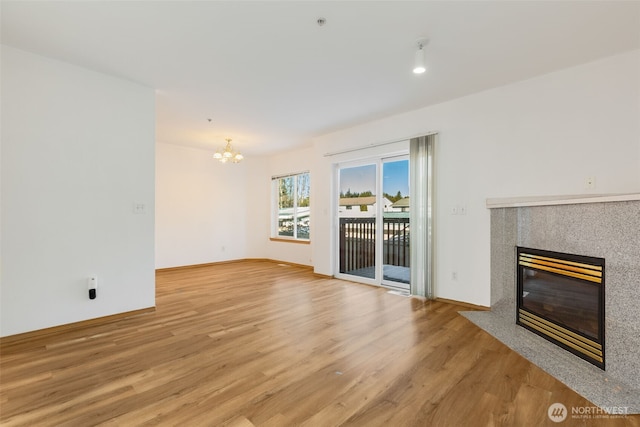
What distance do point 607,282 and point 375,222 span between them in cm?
295

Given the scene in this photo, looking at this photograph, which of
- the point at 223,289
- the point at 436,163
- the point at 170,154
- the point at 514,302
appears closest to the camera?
the point at 514,302

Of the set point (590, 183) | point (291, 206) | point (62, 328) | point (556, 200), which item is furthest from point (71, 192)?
point (590, 183)

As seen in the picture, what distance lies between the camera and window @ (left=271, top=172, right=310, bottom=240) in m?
6.75

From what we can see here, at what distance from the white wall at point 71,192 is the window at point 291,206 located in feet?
12.3

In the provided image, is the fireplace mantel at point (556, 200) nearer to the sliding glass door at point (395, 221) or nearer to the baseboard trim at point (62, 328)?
the sliding glass door at point (395, 221)

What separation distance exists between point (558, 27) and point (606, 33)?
465 mm

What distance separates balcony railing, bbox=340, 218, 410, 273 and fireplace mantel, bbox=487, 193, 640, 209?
1.40m

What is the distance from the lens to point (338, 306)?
3.61 meters

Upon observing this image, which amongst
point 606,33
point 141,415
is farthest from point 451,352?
point 606,33

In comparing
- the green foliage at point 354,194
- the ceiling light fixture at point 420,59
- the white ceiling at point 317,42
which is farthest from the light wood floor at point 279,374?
the white ceiling at point 317,42

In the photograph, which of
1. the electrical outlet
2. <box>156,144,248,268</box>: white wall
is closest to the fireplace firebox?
the electrical outlet

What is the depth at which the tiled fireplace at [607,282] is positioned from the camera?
6.13 ft

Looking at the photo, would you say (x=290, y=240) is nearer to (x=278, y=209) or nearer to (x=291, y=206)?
(x=291, y=206)

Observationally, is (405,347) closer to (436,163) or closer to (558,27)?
(436,163)
